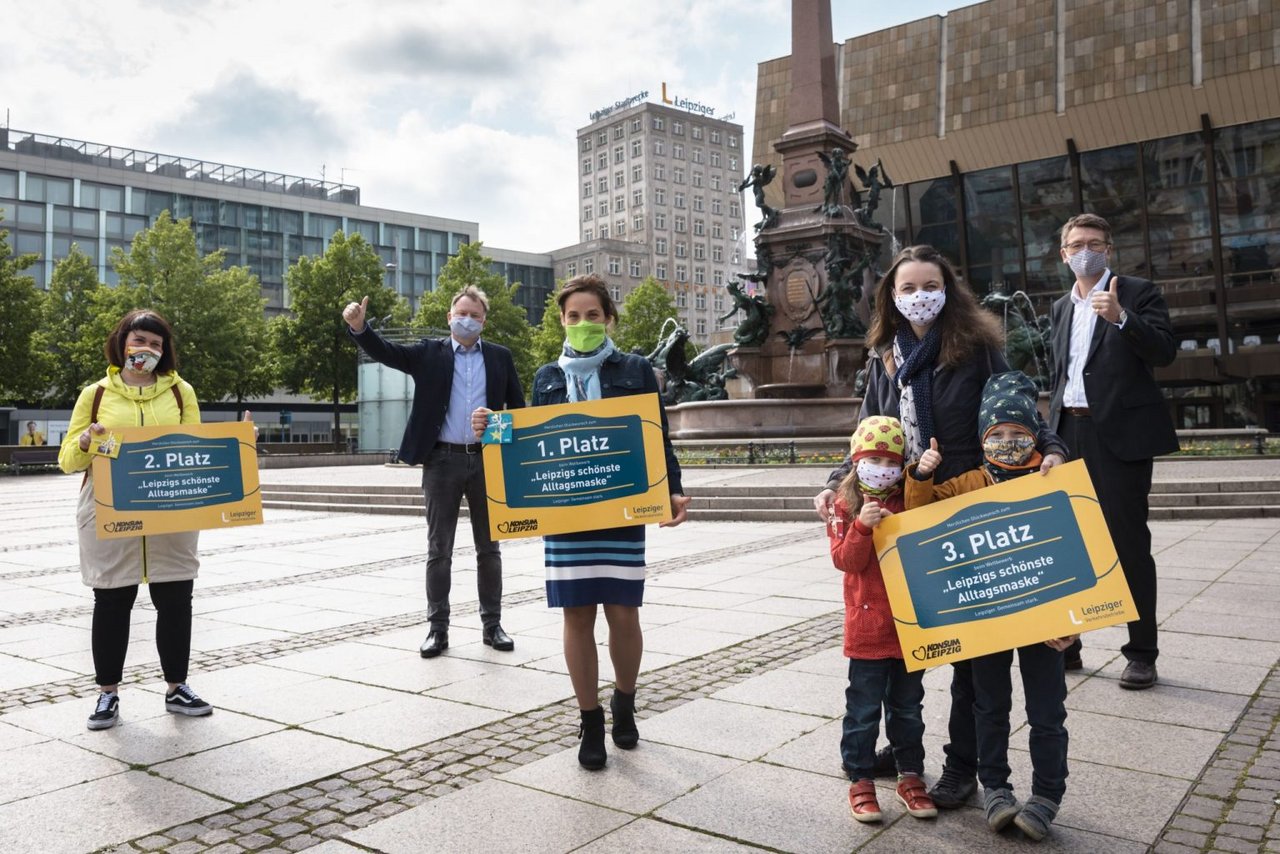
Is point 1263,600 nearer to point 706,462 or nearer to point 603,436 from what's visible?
point 603,436

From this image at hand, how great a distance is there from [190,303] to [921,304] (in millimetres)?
42863

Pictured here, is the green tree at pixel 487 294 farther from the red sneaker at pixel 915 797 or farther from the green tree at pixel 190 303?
the red sneaker at pixel 915 797

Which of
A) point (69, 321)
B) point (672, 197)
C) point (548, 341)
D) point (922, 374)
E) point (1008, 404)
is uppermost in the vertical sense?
point (672, 197)

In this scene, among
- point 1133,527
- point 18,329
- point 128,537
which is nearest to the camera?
point 128,537

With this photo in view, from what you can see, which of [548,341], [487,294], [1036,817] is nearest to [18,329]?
[487,294]

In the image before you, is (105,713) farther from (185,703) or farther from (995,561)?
(995,561)

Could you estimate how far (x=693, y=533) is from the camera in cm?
1274

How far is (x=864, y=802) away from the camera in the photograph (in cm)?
330

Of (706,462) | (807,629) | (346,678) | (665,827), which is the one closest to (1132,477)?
(807,629)

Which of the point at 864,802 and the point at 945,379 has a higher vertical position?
the point at 945,379

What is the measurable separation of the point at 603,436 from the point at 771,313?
1848cm

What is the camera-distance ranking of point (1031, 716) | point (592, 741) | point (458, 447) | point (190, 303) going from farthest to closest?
point (190, 303) → point (458, 447) → point (592, 741) → point (1031, 716)

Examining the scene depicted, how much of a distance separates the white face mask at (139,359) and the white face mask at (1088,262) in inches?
177

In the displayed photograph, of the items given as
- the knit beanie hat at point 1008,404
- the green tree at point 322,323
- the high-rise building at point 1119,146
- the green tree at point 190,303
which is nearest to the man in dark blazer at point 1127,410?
the knit beanie hat at point 1008,404
